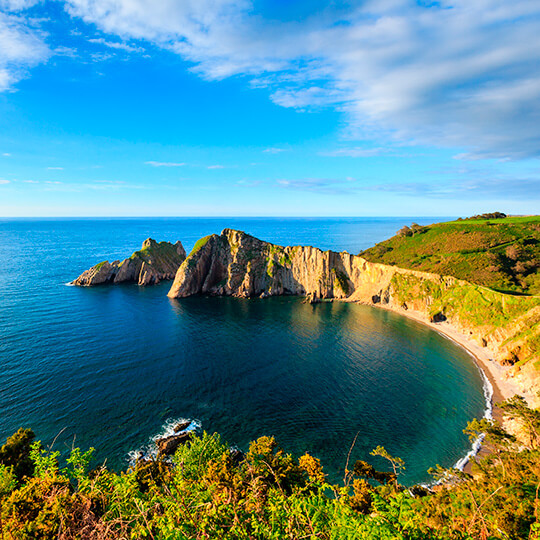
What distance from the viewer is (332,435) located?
4322 centimetres

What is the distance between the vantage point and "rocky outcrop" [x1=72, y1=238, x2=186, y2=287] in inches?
4973

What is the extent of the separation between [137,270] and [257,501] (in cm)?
13721

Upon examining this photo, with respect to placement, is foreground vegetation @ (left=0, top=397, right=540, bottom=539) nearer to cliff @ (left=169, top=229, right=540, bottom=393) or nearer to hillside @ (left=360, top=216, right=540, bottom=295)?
cliff @ (left=169, top=229, right=540, bottom=393)

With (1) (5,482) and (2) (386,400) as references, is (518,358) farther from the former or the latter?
(1) (5,482)

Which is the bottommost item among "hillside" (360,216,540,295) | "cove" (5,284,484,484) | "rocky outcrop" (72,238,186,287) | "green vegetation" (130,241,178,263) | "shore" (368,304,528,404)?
"cove" (5,284,484,484)

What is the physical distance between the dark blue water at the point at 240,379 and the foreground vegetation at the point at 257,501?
576 cm

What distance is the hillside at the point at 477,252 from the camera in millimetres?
95688

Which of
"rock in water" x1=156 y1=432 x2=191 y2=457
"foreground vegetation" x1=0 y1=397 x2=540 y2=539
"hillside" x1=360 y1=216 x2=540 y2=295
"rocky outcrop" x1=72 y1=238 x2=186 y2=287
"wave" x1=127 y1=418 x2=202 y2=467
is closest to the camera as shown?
"foreground vegetation" x1=0 y1=397 x2=540 y2=539

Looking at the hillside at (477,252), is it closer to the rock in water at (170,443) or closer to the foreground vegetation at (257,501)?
the foreground vegetation at (257,501)

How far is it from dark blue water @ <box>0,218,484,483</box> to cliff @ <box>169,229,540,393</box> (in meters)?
12.7

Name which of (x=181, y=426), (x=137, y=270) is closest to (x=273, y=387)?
(x=181, y=426)

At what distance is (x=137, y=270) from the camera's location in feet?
447

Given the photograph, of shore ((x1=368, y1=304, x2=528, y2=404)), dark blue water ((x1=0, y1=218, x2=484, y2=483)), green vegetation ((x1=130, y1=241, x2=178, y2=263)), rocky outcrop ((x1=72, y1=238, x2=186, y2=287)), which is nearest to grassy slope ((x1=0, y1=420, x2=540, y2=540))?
dark blue water ((x1=0, y1=218, x2=484, y2=483))

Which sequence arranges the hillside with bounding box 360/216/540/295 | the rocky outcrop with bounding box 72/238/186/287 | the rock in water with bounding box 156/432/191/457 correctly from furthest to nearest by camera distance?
the rocky outcrop with bounding box 72/238/186/287 → the hillside with bounding box 360/216/540/295 → the rock in water with bounding box 156/432/191/457
